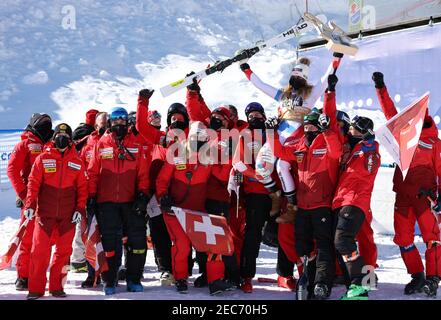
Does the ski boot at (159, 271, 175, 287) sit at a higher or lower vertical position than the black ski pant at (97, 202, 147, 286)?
lower

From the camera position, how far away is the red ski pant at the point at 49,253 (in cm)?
545

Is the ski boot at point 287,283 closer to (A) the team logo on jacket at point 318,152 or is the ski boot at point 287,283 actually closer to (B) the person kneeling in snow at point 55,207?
(A) the team logo on jacket at point 318,152

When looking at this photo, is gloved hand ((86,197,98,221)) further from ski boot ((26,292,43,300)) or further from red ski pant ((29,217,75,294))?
ski boot ((26,292,43,300))

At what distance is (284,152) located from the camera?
5.73 m

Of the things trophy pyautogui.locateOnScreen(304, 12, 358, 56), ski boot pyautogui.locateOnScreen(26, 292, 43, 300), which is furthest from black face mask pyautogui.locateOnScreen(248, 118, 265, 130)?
ski boot pyautogui.locateOnScreen(26, 292, 43, 300)

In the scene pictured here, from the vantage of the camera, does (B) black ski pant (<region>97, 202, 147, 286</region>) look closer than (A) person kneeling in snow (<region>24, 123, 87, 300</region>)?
No

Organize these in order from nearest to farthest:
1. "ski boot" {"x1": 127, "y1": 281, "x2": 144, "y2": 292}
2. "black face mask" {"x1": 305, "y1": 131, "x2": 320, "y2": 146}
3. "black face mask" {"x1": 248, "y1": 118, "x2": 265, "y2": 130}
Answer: "black face mask" {"x1": 305, "y1": 131, "x2": 320, "y2": 146}
"ski boot" {"x1": 127, "y1": 281, "x2": 144, "y2": 292}
"black face mask" {"x1": 248, "y1": 118, "x2": 265, "y2": 130}

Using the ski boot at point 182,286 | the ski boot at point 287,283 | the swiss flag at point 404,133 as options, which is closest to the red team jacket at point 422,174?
the swiss flag at point 404,133

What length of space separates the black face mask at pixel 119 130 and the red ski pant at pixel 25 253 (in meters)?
1.37

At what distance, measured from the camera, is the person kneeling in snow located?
5477mm

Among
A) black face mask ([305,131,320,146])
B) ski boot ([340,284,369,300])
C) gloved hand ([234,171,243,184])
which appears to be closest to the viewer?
ski boot ([340,284,369,300])

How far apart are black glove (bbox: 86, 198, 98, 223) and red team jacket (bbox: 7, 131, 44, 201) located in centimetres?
87

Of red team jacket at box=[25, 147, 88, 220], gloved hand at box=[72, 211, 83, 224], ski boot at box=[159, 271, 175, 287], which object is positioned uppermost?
red team jacket at box=[25, 147, 88, 220]
